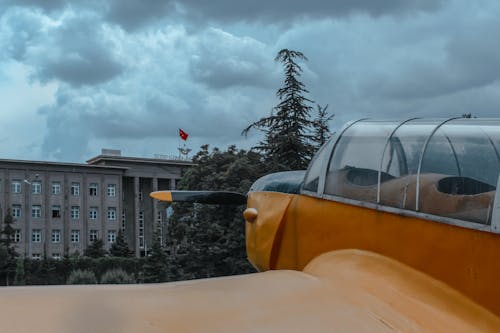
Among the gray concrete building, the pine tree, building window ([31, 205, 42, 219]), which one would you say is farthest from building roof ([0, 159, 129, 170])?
the pine tree

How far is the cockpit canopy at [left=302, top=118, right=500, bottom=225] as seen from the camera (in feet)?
12.7

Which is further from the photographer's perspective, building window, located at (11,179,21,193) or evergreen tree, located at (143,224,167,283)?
building window, located at (11,179,21,193)

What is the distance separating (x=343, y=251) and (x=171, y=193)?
13.4ft

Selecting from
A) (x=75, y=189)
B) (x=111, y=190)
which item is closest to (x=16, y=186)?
(x=75, y=189)

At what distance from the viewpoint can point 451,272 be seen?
387 cm

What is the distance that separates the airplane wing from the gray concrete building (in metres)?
63.4

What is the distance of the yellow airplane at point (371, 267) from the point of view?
3.08m

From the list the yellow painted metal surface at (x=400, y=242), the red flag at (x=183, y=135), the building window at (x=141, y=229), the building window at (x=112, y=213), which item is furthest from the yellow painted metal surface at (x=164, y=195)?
the building window at (x=141, y=229)

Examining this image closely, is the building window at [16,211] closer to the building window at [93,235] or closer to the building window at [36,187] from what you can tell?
the building window at [36,187]

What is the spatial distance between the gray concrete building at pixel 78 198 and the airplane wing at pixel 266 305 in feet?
208

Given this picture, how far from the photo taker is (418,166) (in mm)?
4344

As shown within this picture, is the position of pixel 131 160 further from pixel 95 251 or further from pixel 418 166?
pixel 418 166

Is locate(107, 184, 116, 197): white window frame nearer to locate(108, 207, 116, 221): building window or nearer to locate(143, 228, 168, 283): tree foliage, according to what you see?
locate(108, 207, 116, 221): building window

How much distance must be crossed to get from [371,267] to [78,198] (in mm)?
70899
